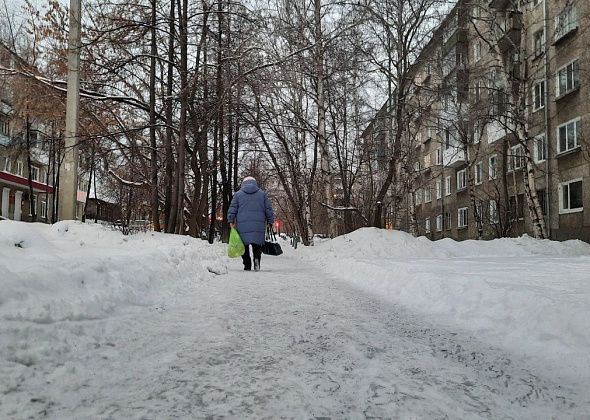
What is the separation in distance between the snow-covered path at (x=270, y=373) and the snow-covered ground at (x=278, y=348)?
0.5 inches

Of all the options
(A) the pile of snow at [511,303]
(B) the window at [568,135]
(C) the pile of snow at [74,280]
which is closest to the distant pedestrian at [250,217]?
(C) the pile of snow at [74,280]

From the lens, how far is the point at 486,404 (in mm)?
2320

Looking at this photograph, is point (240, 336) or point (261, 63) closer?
point (240, 336)

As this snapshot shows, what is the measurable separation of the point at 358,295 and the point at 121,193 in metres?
42.4

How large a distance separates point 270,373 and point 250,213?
24.1ft

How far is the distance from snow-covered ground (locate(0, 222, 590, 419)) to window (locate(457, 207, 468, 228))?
2814 cm

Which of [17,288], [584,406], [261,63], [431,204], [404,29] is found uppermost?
[404,29]

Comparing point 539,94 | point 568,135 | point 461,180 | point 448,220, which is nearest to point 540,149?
point 568,135

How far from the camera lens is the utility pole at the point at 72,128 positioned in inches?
424

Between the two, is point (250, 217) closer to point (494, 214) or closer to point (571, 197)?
point (571, 197)

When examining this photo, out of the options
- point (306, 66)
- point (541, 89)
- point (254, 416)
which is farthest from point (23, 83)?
point (541, 89)

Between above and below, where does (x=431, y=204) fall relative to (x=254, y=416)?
above

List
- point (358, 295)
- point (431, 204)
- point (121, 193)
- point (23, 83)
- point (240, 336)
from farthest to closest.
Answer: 1. point (121, 193)
2. point (431, 204)
3. point (23, 83)
4. point (358, 295)
5. point (240, 336)

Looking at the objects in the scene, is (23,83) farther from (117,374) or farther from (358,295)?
(117,374)
